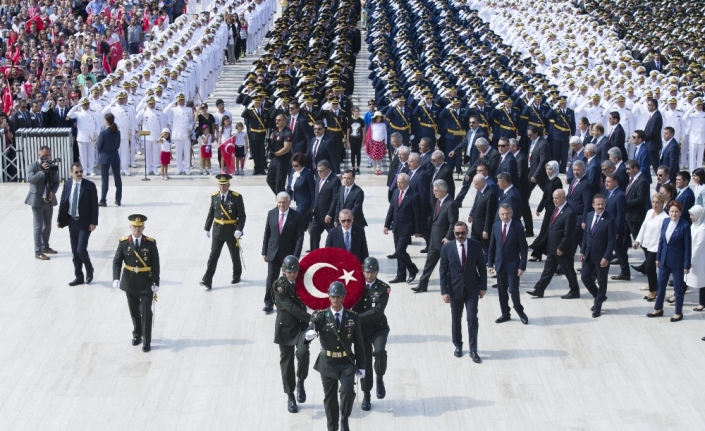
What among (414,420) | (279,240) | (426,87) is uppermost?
(426,87)

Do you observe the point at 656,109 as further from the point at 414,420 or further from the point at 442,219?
the point at 414,420

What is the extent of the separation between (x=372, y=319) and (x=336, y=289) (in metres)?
0.92

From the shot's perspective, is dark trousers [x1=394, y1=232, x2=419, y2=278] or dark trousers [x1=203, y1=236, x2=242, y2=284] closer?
dark trousers [x1=203, y1=236, x2=242, y2=284]

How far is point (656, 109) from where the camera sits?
893 inches

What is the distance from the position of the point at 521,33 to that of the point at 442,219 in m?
20.3

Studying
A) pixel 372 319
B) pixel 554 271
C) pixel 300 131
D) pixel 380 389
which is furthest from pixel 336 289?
pixel 300 131

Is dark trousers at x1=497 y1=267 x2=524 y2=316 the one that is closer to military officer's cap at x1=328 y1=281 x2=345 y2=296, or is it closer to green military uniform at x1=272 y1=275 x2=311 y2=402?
green military uniform at x1=272 y1=275 x2=311 y2=402

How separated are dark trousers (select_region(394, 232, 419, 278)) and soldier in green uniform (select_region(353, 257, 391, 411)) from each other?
3678mm

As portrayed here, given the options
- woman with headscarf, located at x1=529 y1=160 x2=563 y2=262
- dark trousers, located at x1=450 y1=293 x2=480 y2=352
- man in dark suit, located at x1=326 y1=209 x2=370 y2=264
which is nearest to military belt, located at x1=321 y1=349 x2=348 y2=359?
dark trousers, located at x1=450 y1=293 x2=480 y2=352

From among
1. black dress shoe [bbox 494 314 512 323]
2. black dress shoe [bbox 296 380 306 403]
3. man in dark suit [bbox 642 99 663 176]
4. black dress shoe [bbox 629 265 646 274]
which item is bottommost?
black dress shoe [bbox 296 380 306 403]

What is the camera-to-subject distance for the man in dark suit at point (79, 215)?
15203 mm

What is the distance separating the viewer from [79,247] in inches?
595

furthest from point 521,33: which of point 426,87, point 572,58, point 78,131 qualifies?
point 78,131

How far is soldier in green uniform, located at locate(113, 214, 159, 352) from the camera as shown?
42.4 feet
